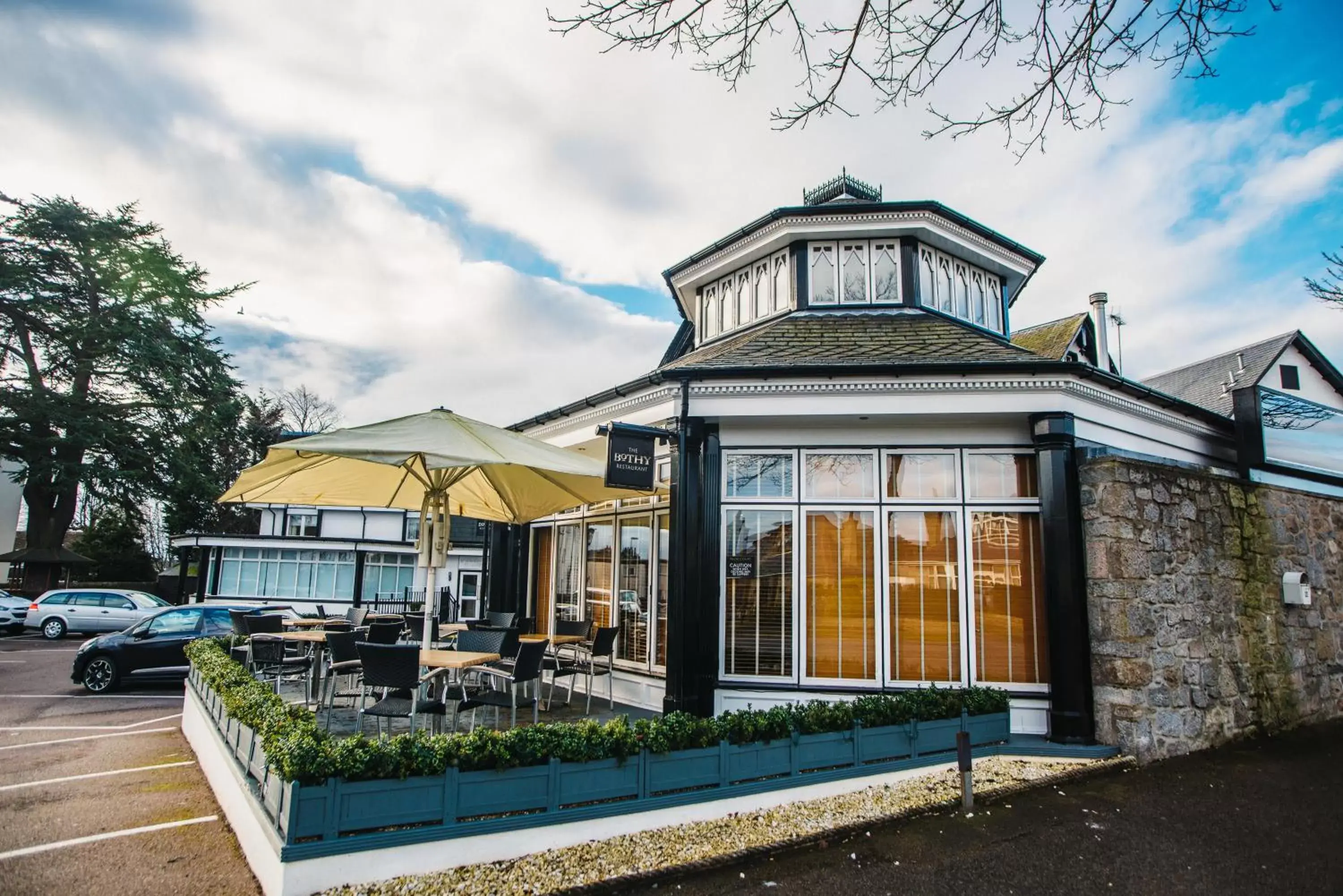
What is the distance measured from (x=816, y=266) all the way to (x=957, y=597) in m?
5.17

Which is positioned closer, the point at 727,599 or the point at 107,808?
the point at 107,808

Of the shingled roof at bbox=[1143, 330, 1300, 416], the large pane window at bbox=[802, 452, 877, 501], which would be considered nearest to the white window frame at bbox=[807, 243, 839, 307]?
the large pane window at bbox=[802, 452, 877, 501]

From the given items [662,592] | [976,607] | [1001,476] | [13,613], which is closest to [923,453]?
[1001,476]

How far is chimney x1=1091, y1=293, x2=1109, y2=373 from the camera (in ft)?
42.0

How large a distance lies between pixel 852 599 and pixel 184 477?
93.0ft

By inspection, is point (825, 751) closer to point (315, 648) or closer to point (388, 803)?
point (388, 803)

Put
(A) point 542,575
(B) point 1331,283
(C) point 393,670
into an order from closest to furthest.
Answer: (C) point 393,670 < (B) point 1331,283 < (A) point 542,575

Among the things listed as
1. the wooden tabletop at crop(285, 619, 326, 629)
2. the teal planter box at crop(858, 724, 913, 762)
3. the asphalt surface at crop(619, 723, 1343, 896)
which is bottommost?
the asphalt surface at crop(619, 723, 1343, 896)

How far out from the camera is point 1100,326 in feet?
42.3

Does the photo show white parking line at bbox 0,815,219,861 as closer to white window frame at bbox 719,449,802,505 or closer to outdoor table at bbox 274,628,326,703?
outdoor table at bbox 274,628,326,703

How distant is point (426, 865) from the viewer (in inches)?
165

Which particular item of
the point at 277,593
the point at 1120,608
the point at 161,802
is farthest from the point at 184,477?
the point at 1120,608

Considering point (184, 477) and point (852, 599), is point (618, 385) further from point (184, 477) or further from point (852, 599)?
point (184, 477)

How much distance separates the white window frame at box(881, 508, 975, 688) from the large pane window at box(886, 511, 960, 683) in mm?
14
